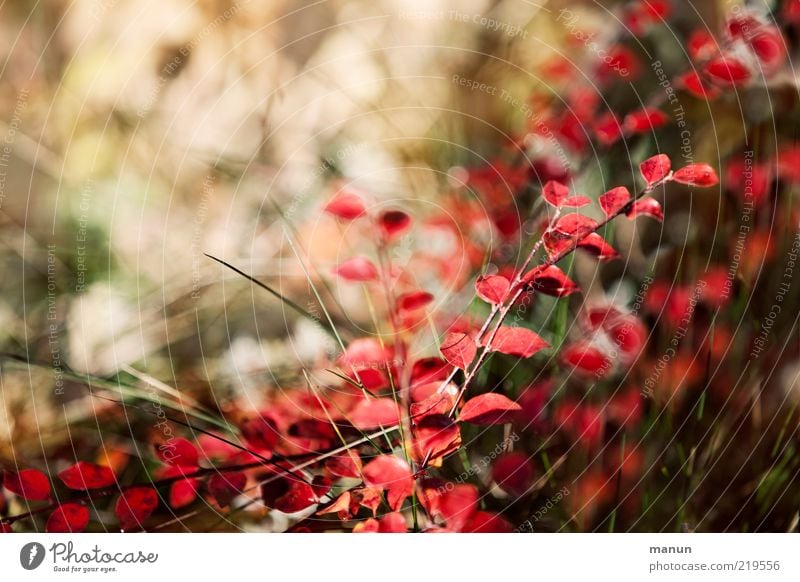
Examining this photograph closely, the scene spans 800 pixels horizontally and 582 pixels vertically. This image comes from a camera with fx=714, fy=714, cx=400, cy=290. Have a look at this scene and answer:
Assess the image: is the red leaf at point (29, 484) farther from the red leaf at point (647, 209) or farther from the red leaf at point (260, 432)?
the red leaf at point (647, 209)

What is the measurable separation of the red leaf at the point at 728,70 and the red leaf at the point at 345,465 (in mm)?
391

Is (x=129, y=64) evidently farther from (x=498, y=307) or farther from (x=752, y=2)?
(x=752, y=2)

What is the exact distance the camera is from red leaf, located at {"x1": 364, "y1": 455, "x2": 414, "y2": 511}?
1.70 ft

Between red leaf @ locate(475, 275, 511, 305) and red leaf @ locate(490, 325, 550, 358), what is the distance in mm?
22

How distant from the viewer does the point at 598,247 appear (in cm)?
53

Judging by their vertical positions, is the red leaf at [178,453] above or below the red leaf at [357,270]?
below

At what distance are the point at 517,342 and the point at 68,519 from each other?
349 mm

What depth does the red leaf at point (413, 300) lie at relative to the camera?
524 mm

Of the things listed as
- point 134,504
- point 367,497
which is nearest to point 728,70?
point 367,497

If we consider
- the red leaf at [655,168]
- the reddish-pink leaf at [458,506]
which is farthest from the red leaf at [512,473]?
the red leaf at [655,168]

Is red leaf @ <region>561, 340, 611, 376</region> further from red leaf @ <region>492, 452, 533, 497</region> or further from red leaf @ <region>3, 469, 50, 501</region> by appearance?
red leaf @ <region>3, 469, 50, 501</region>

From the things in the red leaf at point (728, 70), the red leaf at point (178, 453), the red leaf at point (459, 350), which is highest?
the red leaf at point (728, 70)

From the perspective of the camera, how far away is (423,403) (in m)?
0.52

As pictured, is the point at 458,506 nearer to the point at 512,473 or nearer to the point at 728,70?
the point at 512,473
